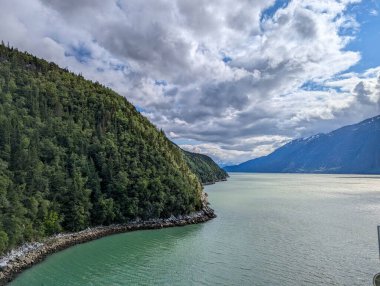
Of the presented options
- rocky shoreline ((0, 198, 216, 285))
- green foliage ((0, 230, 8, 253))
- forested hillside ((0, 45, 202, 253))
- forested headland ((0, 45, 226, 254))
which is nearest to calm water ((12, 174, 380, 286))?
rocky shoreline ((0, 198, 216, 285))

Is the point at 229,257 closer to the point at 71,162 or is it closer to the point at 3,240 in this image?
the point at 3,240

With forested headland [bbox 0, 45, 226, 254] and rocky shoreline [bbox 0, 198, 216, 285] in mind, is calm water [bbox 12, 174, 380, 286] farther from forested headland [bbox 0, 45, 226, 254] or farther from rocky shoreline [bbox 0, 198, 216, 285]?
forested headland [bbox 0, 45, 226, 254]

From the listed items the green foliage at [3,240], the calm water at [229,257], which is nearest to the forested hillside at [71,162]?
the green foliage at [3,240]

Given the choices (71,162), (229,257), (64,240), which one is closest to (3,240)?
(64,240)

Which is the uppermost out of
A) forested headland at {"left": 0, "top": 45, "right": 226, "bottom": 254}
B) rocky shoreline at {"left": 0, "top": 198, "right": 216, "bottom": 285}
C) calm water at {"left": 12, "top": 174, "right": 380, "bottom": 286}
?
forested headland at {"left": 0, "top": 45, "right": 226, "bottom": 254}

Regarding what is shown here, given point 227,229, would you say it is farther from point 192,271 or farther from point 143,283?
point 143,283
